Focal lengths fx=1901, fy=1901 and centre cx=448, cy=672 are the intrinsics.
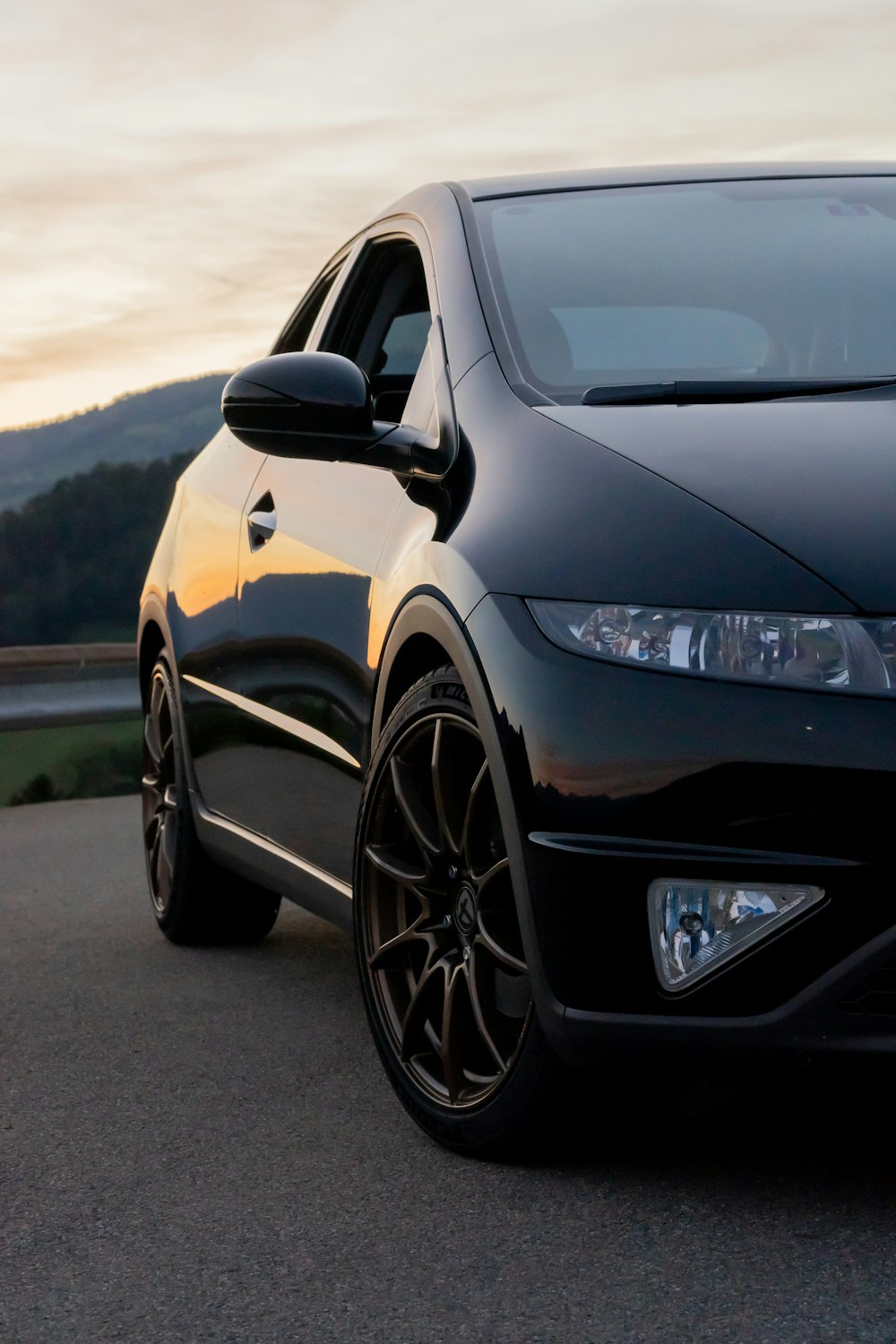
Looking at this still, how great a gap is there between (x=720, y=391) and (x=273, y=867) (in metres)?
1.57

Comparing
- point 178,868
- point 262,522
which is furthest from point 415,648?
point 178,868

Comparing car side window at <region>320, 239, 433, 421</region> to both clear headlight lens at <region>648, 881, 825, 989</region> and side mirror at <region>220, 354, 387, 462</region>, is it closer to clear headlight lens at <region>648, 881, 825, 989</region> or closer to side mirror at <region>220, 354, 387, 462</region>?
side mirror at <region>220, 354, 387, 462</region>

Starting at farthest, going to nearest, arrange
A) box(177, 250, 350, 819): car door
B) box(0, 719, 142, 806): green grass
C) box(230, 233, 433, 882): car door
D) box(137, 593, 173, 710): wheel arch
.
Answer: box(0, 719, 142, 806): green grass
box(137, 593, 173, 710): wheel arch
box(177, 250, 350, 819): car door
box(230, 233, 433, 882): car door

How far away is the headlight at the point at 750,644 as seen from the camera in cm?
233

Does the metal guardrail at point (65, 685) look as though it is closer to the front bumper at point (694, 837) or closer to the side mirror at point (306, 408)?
the side mirror at point (306, 408)

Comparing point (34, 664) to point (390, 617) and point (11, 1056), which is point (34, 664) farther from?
point (390, 617)

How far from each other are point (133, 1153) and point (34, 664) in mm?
6895

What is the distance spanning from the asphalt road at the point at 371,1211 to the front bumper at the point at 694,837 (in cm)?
28

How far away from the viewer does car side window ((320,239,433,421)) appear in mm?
3826

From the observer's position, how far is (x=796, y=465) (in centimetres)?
262

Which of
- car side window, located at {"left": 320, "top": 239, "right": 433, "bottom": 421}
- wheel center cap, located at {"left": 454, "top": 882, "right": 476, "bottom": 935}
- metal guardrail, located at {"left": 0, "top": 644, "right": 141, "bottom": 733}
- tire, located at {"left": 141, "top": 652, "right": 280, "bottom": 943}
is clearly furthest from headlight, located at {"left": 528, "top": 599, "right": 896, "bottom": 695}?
metal guardrail, located at {"left": 0, "top": 644, "right": 141, "bottom": 733}

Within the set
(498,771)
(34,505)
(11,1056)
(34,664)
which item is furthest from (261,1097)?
(34,505)

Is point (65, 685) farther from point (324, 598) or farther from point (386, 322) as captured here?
point (324, 598)

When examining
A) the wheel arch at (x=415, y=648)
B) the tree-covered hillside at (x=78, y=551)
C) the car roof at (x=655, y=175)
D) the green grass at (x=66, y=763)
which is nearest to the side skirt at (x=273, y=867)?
the wheel arch at (x=415, y=648)
